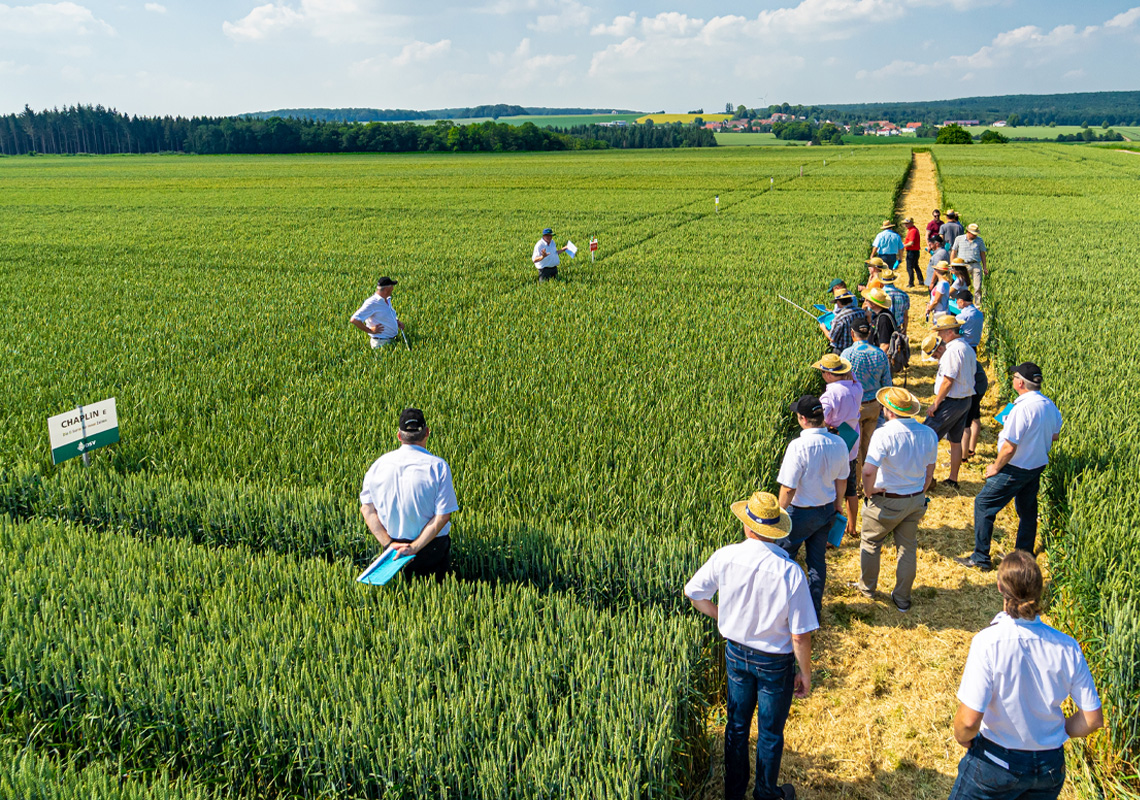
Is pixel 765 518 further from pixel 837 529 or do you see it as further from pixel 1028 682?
pixel 837 529

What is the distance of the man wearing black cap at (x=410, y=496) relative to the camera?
505cm

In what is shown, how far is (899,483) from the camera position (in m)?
6.12

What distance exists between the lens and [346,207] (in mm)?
39219

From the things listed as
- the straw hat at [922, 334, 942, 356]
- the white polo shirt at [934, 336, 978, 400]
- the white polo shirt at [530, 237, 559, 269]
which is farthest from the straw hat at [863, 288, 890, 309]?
the white polo shirt at [530, 237, 559, 269]

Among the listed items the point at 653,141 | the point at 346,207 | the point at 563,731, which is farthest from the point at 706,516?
the point at 653,141

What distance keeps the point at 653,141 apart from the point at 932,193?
4142 inches

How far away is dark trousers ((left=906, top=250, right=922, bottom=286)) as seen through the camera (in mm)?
18719

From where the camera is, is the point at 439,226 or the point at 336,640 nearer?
the point at 336,640

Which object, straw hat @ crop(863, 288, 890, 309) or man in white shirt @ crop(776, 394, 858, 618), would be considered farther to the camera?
straw hat @ crop(863, 288, 890, 309)

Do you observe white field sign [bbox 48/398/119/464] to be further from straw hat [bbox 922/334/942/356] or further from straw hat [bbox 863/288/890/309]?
straw hat [bbox 922/334/942/356]

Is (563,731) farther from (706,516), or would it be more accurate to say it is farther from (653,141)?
(653,141)

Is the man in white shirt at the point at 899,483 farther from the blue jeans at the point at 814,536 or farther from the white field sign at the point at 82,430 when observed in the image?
the white field sign at the point at 82,430

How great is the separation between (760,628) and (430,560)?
2.47 meters

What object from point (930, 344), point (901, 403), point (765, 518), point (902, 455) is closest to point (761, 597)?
point (765, 518)
